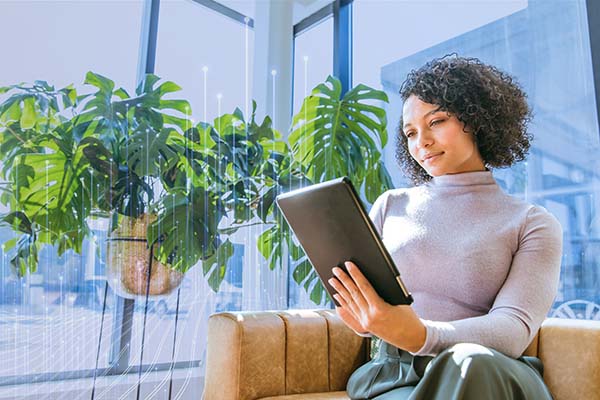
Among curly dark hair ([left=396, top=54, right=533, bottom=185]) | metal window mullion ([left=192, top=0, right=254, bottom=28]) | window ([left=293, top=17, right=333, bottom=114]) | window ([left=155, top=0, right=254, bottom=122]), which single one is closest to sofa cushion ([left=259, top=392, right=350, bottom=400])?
curly dark hair ([left=396, top=54, right=533, bottom=185])

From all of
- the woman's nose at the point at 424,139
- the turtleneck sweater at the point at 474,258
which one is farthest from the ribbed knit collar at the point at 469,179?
the woman's nose at the point at 424,139

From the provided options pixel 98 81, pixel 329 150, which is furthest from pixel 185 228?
pixel 329 150

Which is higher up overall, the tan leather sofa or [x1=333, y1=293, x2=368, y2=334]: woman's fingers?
[x1=333, y1=293, x2=368, y2=334]: woman's fingers

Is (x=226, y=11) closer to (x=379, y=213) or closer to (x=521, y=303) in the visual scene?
(x=379, y=213)

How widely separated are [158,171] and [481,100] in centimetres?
111

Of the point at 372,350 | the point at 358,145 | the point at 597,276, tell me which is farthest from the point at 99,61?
the point at 597,276

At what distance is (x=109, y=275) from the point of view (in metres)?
1.71

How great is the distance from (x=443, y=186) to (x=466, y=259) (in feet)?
0.74

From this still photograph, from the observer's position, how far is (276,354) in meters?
1.16

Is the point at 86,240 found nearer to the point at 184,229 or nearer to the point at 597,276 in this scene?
the point at 184,229

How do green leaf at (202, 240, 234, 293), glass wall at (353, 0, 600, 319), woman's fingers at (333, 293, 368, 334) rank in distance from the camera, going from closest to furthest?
1. woman's fingers at (333, 293, 368, 334)
2. glass wall at (353, 0, 600, 319)
3. green leaf at (202, 240, 234, 293)

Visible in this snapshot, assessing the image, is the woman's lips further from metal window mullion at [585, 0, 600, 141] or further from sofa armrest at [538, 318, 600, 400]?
metal window mullion at [585, 0, 600, 141]

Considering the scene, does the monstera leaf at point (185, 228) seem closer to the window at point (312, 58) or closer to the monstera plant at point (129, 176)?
the monstera plant at point (129, 176)

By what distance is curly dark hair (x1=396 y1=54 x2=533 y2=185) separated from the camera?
1.09 meters
